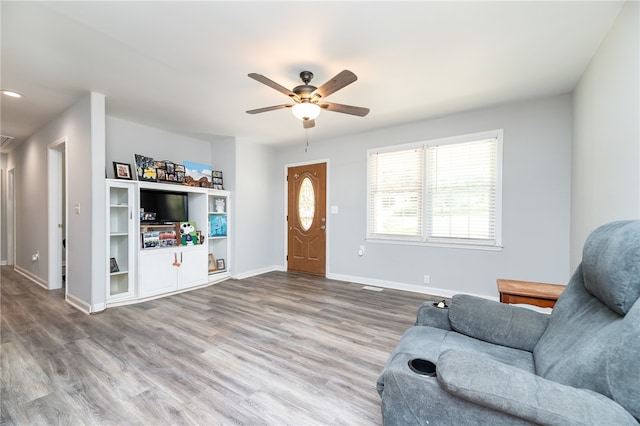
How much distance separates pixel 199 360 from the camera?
87.7 inches

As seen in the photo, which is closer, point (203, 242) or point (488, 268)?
point (488, 268)

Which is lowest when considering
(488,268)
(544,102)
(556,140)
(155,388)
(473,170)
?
(155,388)

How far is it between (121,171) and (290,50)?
298 centimetres

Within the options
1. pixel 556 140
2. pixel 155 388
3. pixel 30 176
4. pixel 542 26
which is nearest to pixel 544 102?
pixel 556 140

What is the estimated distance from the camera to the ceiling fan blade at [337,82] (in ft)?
7.07

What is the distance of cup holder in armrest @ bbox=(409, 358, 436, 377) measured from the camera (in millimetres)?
1074

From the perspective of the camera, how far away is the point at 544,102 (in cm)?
332

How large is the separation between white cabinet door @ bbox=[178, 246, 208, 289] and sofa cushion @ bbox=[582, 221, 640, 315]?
447 cm

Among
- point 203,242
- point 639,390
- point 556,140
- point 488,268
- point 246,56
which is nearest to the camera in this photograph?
point 639,390

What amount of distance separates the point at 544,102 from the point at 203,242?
5.13 m

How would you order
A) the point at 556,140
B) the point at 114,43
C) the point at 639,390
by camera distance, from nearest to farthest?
the point at 639,390 → the point at 114,43 → the point at 556,140

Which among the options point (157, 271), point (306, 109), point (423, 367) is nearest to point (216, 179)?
point (157, 271)

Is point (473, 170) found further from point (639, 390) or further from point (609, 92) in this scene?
point (639, 390)

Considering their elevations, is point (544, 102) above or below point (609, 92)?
above
